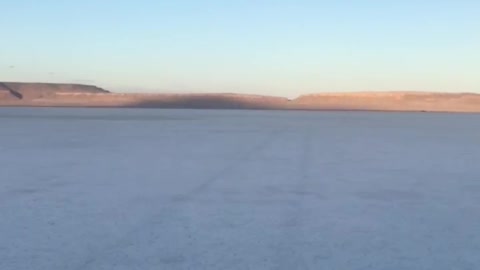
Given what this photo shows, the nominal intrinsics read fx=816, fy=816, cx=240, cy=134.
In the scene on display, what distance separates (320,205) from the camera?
10.5 metres

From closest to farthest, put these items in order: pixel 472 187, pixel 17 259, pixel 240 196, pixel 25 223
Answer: pixel 17 259 → pixel 25 223 → pixel 240 196 → pixel 472 187

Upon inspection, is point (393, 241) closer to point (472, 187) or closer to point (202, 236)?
point (202, 236)

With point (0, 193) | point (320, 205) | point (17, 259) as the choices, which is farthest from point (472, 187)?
point (17, 259)

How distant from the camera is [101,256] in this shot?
7.18 m

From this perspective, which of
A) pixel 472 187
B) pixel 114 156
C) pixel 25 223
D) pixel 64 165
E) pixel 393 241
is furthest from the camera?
pixel 114 156

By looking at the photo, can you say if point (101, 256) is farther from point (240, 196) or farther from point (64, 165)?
point (64, 165)

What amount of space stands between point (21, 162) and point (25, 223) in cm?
819

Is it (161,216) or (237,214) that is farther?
(237,214)

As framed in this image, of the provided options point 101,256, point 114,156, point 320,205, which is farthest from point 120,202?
point 114,156

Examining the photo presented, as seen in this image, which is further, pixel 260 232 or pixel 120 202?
pixel 120 202

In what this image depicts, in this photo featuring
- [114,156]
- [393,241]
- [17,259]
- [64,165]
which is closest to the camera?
[17,259]

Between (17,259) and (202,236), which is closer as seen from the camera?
(17,259)

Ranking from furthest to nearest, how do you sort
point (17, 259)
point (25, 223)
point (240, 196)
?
1. point (240, 196)
2. point (25, 223)
3. point (17, 259)

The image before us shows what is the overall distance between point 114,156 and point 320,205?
943 centimetres
